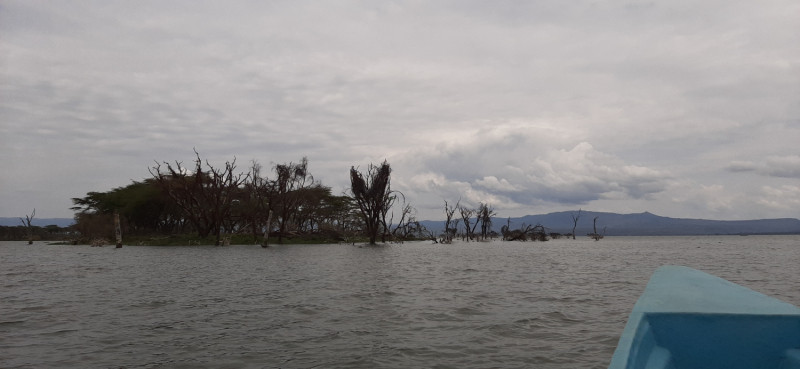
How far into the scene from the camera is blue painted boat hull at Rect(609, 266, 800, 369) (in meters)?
4.16

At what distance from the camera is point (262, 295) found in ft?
41.3

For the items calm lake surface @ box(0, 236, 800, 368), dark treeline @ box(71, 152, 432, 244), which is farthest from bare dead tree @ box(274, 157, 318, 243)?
calm lake surface @ box(0, 236, 800, 368)

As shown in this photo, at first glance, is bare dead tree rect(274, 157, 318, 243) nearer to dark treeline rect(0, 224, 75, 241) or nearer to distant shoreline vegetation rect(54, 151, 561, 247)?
distant shoreline vegetation rect(54, 151, 561, 247)

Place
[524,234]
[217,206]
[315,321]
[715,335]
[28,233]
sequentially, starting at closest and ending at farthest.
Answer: [715,335] → [315,321] → [217,206] → [524,234] → [28,233]

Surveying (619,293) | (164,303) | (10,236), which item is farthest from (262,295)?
(10,236)

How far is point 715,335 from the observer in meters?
4.41

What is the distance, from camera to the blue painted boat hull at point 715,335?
13.6 feet

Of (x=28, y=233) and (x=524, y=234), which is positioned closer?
(x=524, y=234)

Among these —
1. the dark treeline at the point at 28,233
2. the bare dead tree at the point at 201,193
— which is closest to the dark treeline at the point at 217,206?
the bare dead tree at the point at 201,193

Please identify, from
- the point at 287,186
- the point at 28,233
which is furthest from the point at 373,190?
the point at 28,233

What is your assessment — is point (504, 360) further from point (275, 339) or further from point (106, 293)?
point (106, 293)

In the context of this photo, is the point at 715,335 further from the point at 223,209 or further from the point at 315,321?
the point at 223,209

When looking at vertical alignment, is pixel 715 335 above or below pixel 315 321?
above

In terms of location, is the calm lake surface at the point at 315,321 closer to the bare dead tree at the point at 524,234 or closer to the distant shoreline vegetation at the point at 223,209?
the distant shoreline vegetation at the point at 223,209
